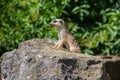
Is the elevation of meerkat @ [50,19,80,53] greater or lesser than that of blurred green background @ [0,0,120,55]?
greater

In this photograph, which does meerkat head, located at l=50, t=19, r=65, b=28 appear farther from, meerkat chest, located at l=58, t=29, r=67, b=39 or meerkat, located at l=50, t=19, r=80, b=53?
meerkat chest, located at l=58, t=29, r=67, b=39

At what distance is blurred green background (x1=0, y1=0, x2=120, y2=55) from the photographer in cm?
1297

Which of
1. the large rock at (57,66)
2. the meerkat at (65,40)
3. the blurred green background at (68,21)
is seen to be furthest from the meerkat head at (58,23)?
the blurred green background at (68,21)

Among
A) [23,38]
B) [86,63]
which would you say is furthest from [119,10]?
[86,63]

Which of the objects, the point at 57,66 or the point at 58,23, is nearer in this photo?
the point at 57,66

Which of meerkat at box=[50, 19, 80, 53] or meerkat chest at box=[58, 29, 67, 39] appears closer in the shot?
meerkat at box=[50, 19, 80, 53]

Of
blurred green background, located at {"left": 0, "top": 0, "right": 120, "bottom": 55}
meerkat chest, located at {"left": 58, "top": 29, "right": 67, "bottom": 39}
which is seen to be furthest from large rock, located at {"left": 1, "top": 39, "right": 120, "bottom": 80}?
blurred green background, located at {"left": 0, "top": 0, "right": 120, "bottom": 55}

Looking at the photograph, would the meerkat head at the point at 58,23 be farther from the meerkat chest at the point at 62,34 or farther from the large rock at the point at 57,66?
the large rock at the point at 57,66

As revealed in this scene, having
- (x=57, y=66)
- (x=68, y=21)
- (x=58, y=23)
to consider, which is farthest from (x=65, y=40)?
(x=68, y=21)

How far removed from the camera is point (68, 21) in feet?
44.1

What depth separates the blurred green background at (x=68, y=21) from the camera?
12969mm

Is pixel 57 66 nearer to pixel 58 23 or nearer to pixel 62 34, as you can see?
pixel 62 34

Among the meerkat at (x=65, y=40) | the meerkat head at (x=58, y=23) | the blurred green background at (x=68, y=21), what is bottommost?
the blurred green background at (x=68, y=21)

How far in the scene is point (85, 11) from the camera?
13414 millimetres
